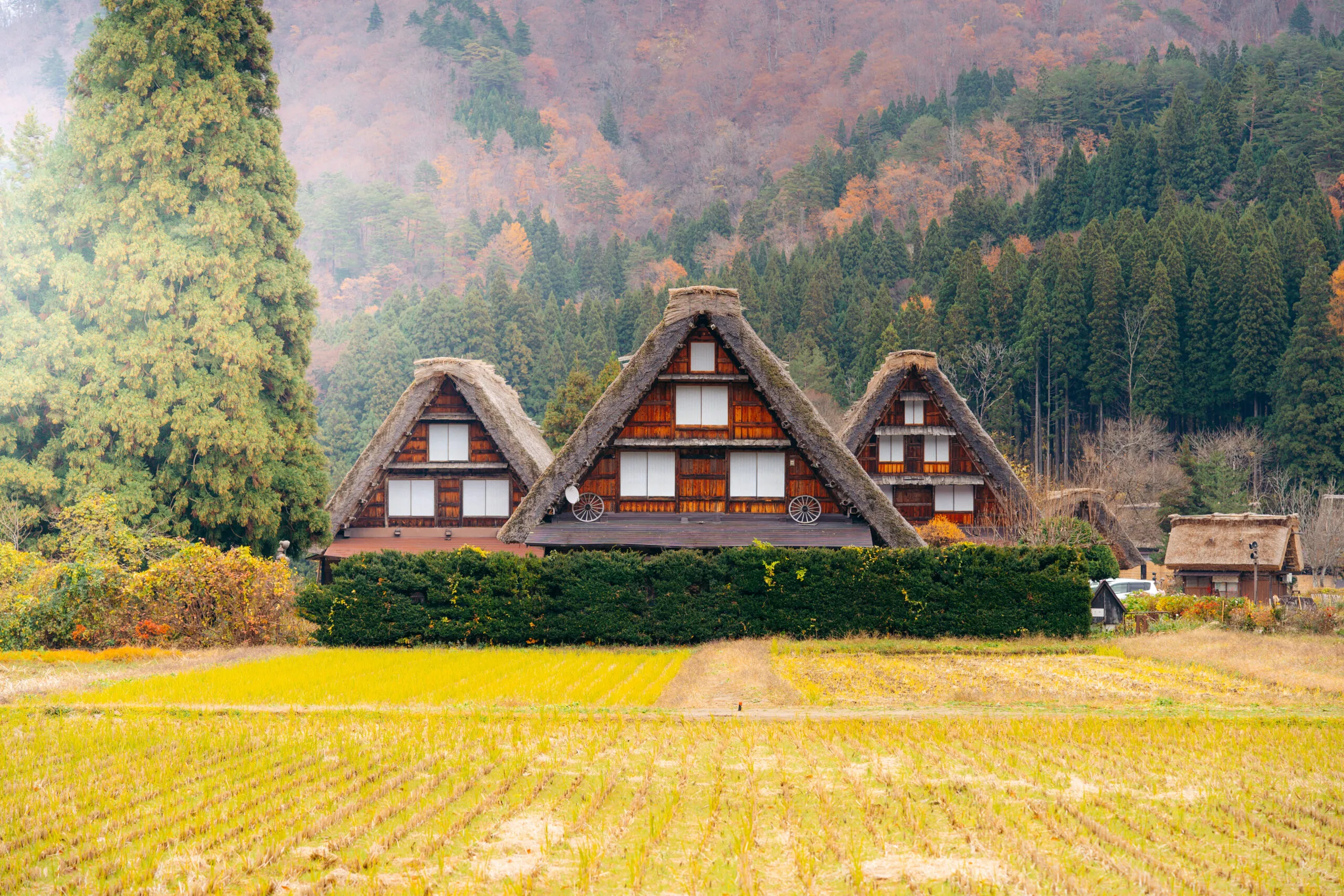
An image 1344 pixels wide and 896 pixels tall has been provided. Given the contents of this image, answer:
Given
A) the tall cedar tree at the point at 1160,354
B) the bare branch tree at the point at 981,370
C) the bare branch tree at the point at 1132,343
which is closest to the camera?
the tall cedar tree at the point at 1160,354

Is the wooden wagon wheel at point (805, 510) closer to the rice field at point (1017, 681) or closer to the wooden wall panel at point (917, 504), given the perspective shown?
the rice field at point (1017, 681)

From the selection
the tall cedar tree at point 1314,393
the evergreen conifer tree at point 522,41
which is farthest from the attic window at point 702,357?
the evergreen conifer tree at point 522,41

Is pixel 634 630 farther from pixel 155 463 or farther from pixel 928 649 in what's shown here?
pixel 155 463

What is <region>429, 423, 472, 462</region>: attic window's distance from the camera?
3146 cm

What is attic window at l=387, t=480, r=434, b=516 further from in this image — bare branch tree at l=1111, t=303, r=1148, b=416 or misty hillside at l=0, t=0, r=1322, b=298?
misty hillside at l=0, t=0, r=1322, b=298

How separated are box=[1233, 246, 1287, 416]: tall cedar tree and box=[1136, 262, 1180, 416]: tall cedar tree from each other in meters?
2.96

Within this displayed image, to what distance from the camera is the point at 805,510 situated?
81.6ft

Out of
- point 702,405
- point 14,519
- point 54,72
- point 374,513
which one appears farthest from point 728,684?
point 54,72

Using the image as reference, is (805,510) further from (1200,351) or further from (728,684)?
(1200,351)

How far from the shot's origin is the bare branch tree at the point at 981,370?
62.4 meters

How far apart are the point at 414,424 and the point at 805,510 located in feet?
39.0

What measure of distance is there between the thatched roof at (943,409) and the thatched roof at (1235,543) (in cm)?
874

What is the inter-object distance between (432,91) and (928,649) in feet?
401

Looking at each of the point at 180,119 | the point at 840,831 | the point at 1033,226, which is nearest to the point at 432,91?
the point at 1033,226
